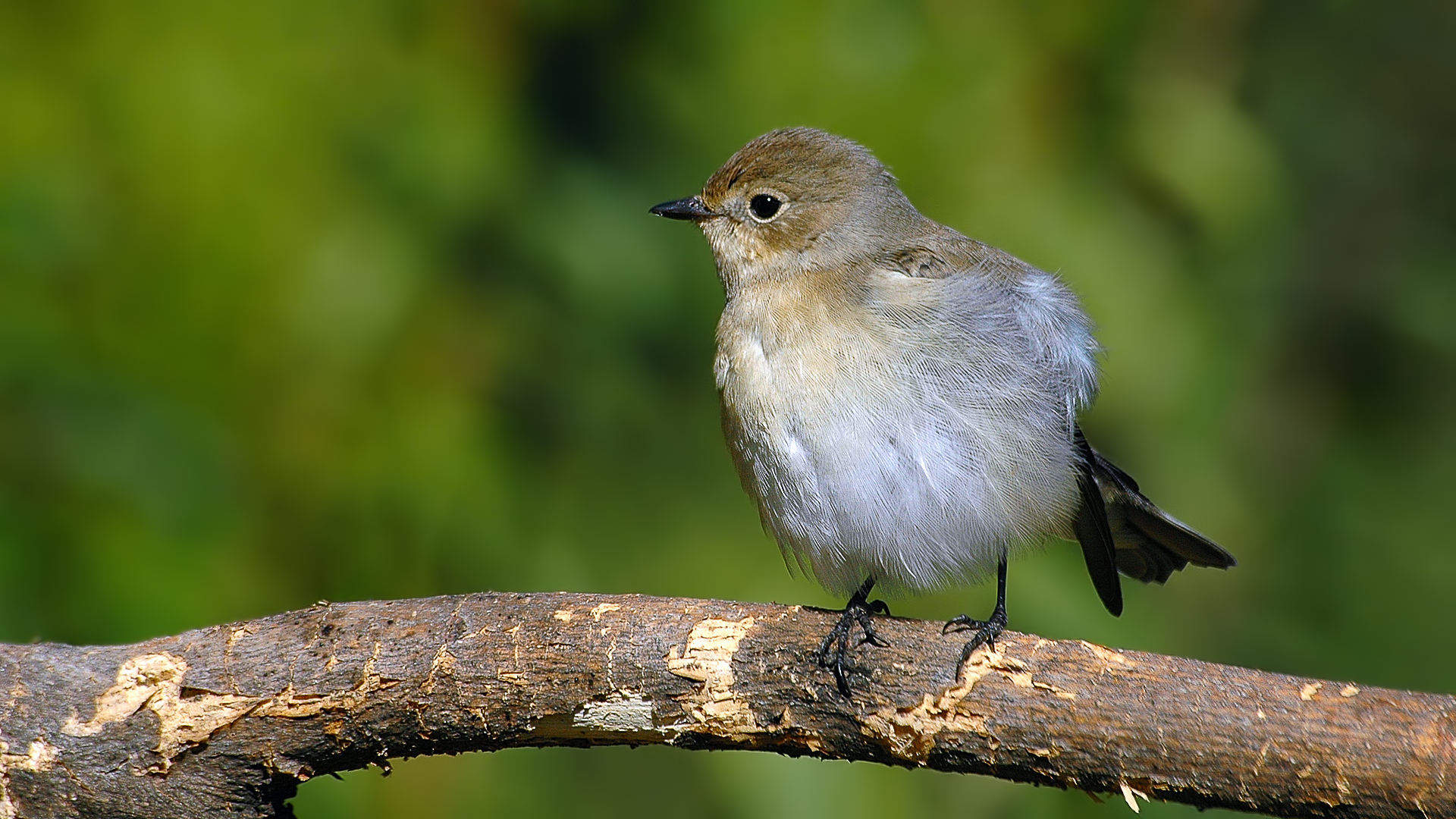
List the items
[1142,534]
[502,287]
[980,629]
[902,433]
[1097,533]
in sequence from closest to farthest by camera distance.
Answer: [980,629] < [902,433] < [1097,533] < [1142,534] < [502,287]

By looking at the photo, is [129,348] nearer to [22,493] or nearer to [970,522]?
[22,493]

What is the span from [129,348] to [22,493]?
481 mm

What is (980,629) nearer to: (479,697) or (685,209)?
(479,697)

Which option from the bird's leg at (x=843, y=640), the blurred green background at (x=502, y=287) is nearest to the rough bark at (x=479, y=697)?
the bird's leg at (x=843, y=640)

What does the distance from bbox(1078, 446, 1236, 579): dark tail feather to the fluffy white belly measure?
263 millimetres

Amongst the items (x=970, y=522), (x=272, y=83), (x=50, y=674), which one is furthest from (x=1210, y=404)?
(x=50, y=674)

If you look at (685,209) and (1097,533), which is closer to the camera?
(1097,533)

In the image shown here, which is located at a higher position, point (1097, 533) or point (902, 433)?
point (902, 433)

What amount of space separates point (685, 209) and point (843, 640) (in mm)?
1718

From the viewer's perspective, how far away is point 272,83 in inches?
157

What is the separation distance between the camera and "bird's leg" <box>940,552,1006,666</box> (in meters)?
3.01

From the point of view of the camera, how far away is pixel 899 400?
3576mm

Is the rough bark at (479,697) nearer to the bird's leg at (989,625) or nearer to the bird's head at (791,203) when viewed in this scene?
the bird's leg at (989,625)

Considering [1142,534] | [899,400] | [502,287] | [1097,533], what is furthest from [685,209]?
[1142,534]
